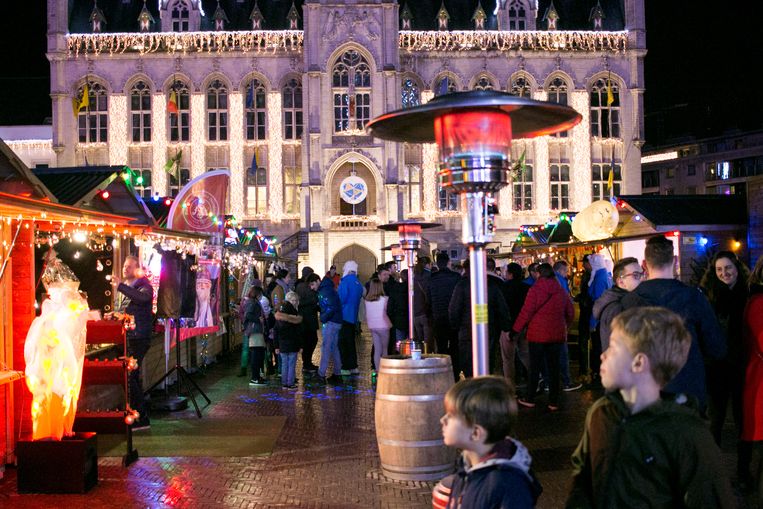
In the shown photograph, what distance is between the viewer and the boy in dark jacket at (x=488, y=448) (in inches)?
107

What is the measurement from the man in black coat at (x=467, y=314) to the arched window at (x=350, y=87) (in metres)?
27.7

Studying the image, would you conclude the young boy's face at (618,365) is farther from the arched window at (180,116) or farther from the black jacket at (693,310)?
the arched window at (180,116)

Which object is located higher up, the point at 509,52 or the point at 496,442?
the point at 509,52

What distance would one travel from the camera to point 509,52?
3859 cm

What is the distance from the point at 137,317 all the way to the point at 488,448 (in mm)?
7565

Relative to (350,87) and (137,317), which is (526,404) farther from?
(350,87)

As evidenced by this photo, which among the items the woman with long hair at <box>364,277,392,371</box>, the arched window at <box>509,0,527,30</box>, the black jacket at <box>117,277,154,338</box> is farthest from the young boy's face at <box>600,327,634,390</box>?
the arched window at <box>509,0,527,30</box>

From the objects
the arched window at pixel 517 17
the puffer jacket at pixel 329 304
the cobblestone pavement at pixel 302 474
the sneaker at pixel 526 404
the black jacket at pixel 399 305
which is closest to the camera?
the cobblestone pavement at pixel 302 474

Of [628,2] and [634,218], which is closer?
[634,218]

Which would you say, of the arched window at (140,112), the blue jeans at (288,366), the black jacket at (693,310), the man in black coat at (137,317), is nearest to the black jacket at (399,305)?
the blue jeans at (288,366)

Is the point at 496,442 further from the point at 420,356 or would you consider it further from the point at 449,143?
the point at 420,356

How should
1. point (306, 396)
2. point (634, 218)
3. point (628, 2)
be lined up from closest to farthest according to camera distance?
point (306, 396)
point (634, 218)
point (628, 2)

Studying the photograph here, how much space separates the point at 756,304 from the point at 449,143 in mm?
2377

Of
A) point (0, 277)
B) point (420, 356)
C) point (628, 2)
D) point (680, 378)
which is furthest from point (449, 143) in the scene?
point (628, 2)
